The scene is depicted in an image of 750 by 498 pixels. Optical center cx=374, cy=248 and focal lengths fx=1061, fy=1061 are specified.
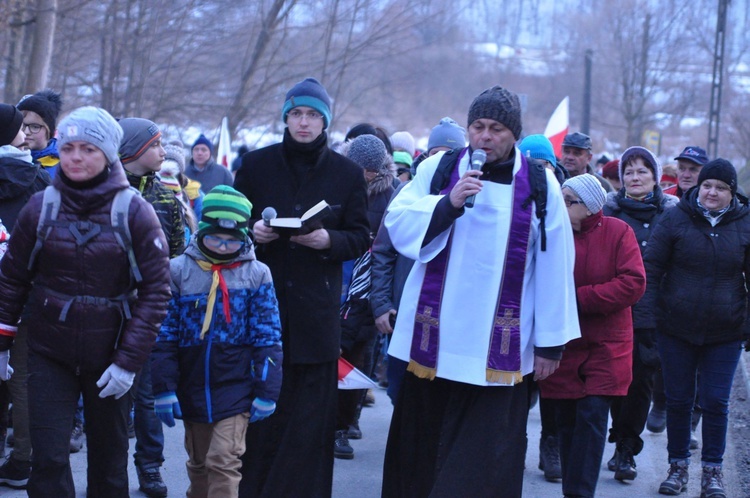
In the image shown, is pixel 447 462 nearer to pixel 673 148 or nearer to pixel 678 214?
pixel 678 214

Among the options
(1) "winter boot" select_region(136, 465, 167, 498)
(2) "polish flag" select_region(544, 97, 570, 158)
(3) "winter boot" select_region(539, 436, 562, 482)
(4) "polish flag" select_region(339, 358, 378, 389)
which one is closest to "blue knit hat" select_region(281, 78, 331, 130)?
(4) "polish flag" select_region(339, 358, 378, 389)

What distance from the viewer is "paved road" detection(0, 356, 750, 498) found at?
6668 mm

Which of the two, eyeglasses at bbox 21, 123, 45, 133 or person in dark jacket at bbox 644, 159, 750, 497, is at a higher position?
eyeglasses at bbox 21, 123, 45, 133

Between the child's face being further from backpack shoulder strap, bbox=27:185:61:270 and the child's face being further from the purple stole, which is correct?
the purple stole

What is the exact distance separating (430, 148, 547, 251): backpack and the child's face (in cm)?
96

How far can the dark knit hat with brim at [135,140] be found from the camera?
19.7 feet

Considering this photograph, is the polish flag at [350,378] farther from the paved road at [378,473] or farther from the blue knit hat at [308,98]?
the blue knit hat at [308,98]

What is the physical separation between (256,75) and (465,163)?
20.6m

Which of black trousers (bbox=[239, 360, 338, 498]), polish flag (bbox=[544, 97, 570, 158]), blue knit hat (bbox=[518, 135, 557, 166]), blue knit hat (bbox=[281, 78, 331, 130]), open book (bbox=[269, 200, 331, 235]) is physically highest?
polish flag (bbox=[544, 97, 570, 158])

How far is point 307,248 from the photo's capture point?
5.36m

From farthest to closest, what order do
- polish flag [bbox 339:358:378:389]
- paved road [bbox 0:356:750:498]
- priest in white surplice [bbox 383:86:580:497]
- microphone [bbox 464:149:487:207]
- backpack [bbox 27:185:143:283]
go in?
paved road [bbox 0:356:750:498]
polish flag [bbox 339:358:378:389]
priest in white surplice [bbox 383:86:580:497]
microphone [bbox 464:149:487:207]
backpack [bbox 27:185:143:283]

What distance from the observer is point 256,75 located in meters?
25.0

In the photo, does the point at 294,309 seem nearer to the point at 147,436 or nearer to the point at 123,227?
the point at 123,227

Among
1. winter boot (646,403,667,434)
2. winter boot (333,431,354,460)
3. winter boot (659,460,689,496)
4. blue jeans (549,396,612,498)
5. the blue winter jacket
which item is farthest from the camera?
winter boot (646,403,667,434)
